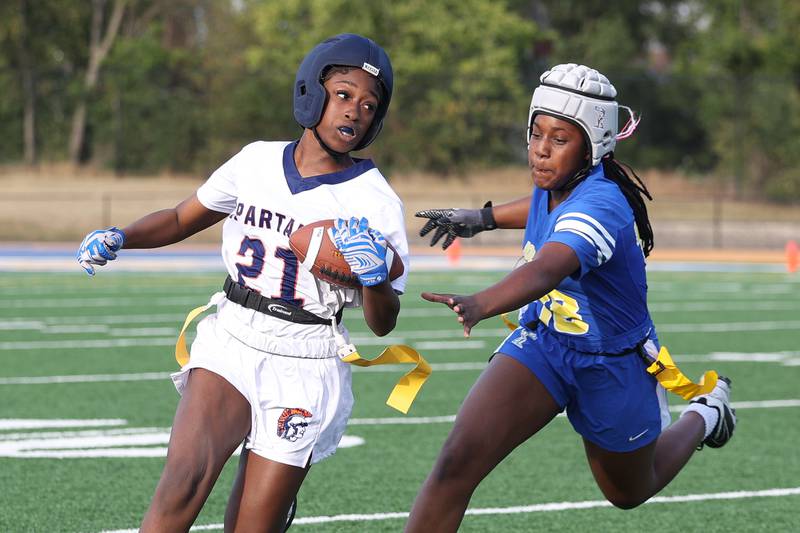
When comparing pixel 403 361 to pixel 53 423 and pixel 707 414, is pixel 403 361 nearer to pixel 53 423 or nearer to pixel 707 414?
pixel 707 414

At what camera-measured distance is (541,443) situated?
785cm

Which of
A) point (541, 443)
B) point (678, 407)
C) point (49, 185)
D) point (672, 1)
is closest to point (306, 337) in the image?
point (541, 443)

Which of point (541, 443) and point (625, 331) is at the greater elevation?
point (625, 331)

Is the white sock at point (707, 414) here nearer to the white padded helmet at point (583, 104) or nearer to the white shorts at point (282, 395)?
the white padded helmet at point (583, 104)

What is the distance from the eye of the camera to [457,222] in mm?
5418

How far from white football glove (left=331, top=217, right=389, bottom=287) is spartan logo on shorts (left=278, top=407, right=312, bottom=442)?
1.96ft

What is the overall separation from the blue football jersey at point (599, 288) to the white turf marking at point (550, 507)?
1.50 meters

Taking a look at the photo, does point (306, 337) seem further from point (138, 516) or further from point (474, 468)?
point (138, 516)

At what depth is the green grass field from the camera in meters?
6.04

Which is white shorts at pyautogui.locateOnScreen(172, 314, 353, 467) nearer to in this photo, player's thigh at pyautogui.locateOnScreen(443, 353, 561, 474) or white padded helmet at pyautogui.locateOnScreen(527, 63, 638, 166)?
player's thigh at pyautogui.locateOnScreen(443, 353, 561, 474)

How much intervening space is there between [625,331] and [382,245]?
1.33m

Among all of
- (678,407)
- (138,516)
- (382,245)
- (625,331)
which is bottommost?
(678,407)

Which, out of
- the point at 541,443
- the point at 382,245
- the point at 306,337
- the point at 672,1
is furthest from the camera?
the point at 672,1

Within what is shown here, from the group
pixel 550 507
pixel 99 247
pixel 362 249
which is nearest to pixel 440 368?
pixel 550 507
